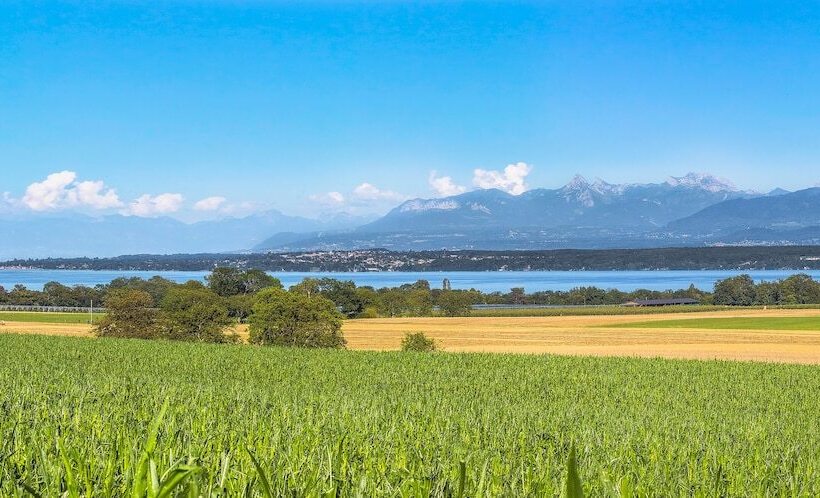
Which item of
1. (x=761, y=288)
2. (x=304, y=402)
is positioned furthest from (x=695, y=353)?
(x=761, y=288)

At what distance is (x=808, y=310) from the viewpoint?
94.3 meters

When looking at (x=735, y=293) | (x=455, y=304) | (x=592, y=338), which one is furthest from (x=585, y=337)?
(x=735, y=293)

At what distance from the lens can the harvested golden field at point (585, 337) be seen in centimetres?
5197

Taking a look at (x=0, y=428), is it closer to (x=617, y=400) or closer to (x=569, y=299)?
(x=617, y=400)

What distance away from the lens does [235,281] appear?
107 metres

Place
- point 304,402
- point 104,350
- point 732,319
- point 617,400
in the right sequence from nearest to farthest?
point 304,402, point 617,400, point 104,350, point 732,319

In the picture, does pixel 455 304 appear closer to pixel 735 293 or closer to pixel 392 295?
pixel 392 295

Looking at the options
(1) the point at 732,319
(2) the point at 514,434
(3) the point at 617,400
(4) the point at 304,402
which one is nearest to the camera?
(2) the point at 514,434

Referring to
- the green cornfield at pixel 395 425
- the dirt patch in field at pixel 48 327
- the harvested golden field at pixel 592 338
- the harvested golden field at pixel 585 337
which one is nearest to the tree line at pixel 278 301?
the dirt patch in field at pixel 48 327

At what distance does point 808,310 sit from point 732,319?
54.9ft

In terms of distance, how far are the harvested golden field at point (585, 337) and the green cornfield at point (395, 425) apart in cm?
1990

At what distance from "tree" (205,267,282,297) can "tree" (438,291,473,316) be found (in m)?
21.6

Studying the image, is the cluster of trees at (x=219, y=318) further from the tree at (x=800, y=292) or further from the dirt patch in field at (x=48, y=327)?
the tree at (x=800, y=292)

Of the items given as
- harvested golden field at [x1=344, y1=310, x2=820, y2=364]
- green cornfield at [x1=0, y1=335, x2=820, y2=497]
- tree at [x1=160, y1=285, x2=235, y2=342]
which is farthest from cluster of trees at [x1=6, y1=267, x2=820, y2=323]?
green cornfield at [x1=0, y1=335, x2=820, y2=497]
